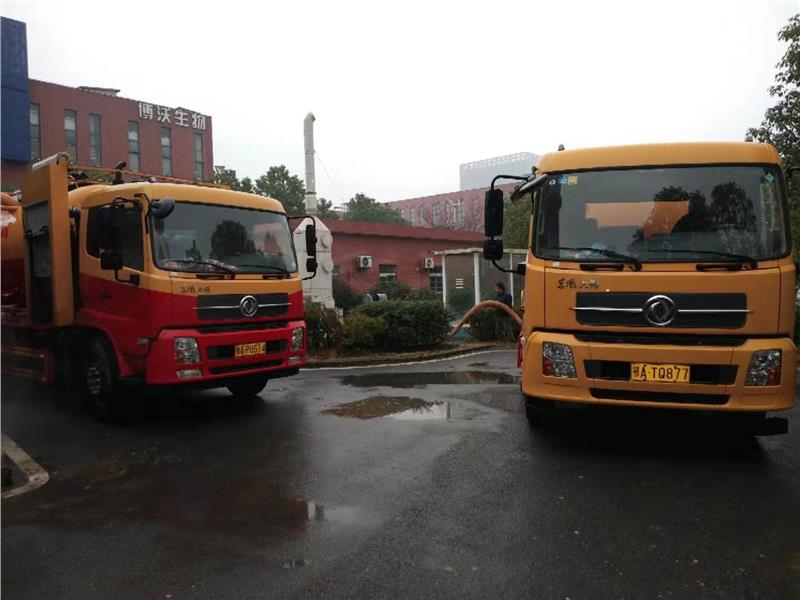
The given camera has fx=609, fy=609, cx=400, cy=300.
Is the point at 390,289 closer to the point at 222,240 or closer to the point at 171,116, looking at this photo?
the point at 222,240

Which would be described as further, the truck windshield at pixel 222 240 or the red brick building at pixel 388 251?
the red brick building at pixel 388 251

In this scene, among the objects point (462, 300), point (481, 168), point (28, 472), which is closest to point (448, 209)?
point (481, 168)

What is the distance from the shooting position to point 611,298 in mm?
4887

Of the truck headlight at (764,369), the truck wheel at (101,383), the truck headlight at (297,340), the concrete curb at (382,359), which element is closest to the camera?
the truck headlight at (764,369)

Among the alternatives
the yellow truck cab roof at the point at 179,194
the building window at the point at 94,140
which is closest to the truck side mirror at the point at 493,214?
the yellow truck cab roof at the point at 179,194

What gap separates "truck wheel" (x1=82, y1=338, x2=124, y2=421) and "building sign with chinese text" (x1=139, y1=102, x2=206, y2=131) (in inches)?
1595

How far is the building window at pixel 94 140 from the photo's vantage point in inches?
1425

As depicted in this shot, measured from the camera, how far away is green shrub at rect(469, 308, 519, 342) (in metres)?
14.8

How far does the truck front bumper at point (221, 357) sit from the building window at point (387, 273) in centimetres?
1873

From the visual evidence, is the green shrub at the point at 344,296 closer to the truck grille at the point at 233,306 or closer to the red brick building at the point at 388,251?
the red brick building at the point at 388,251

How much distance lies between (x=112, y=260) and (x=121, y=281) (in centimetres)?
23

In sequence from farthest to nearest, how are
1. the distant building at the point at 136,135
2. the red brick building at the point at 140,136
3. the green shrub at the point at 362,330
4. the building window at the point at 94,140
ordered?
the building window at the point at 94,140 < the red brick building at the point at 140,136 < the distant building at the point at 136,135 < the green shrub at the point at 362,330

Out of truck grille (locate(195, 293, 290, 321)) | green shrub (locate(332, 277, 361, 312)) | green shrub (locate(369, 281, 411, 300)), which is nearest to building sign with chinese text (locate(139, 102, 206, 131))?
green shrub (locate(332, 277, 361, 312))

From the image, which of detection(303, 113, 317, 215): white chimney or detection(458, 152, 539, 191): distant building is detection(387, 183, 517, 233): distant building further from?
detection(303, 113, 317, 215): white chimney
